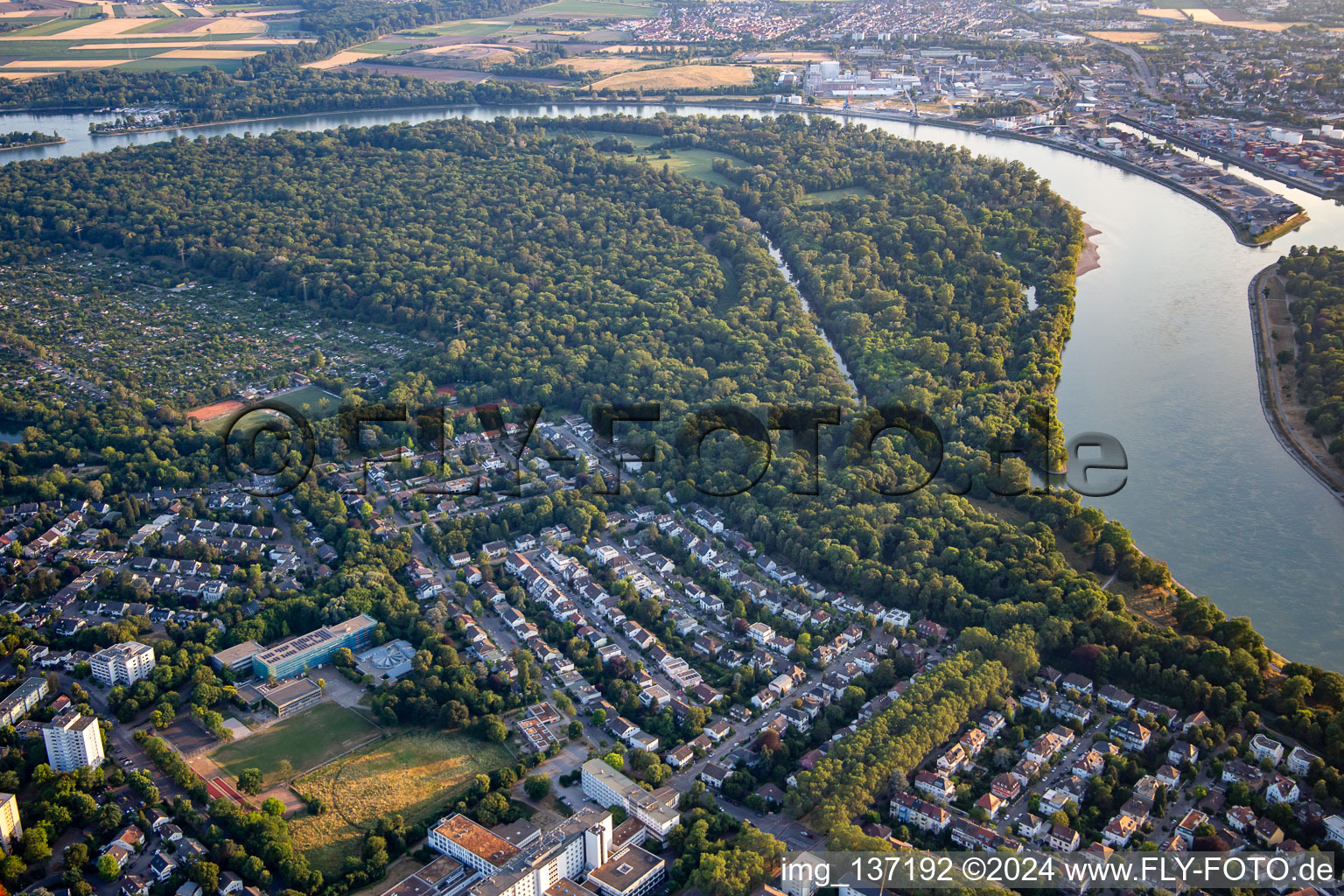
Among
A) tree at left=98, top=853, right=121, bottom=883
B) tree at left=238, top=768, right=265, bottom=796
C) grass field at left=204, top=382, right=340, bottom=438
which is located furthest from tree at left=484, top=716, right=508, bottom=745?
grass field at left=204, top=382, right=340, bottom=438

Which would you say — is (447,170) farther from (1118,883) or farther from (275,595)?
(1118,883)

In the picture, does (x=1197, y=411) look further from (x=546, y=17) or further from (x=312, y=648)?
(x=546, y=17)

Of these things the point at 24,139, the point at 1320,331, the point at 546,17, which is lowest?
the point at 1320,331

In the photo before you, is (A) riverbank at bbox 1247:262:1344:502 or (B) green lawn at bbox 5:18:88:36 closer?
(A) riverbank at bbox 1247:262:1344:502

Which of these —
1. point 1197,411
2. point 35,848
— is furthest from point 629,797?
point 1197,411

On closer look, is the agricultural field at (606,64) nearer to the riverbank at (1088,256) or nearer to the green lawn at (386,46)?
the green lawn at (386,46)

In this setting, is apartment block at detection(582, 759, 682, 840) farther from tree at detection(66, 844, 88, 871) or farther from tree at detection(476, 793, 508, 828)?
tree at detection(66, 844, 88, 871)
